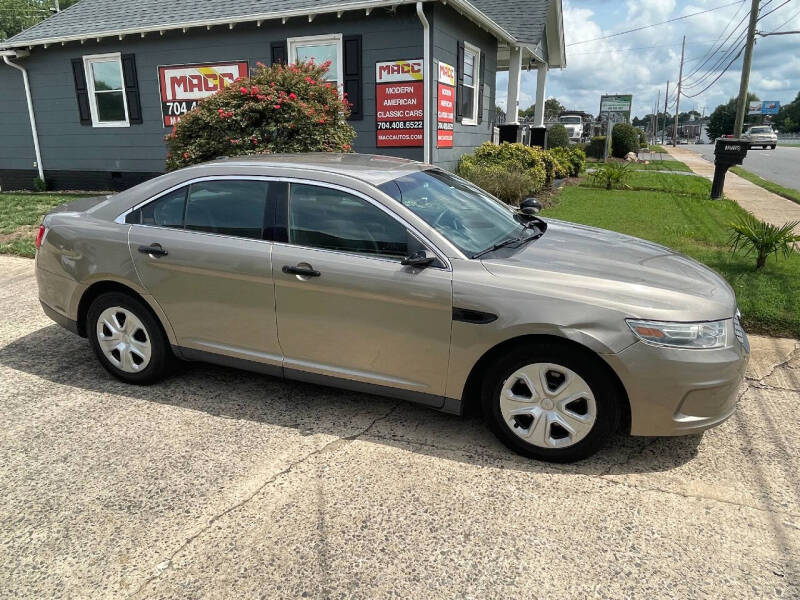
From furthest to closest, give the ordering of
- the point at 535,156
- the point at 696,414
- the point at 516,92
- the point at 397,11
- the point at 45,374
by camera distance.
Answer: the point at 516,92, the point at 535,156, the point at 397,11, the point at 45,374, the point at 696,414

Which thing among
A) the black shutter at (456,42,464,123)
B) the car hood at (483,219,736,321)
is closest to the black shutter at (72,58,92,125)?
the black shutter at (456,42,464,123)

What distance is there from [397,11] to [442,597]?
1046 cm

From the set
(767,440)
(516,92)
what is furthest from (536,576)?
(516,92)

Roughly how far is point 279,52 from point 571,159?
992cm

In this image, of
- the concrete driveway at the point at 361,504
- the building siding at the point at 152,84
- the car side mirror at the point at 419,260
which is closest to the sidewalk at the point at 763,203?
the building siding at the point at 152,84

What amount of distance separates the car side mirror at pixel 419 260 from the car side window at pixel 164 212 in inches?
66.2

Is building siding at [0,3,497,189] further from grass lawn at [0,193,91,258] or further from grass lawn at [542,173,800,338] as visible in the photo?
grass lawn at [542,173,800,338]

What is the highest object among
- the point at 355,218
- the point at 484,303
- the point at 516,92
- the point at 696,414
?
the point at 516,92

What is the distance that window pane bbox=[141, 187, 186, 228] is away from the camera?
3.95 meters

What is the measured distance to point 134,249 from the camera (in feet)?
13.0

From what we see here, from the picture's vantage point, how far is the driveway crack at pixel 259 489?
244 centimetres

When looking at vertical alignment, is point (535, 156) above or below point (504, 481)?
above

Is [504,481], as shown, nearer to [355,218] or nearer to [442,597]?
[442,597]

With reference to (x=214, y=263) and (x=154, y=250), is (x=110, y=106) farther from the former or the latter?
(x=214, y=263)
